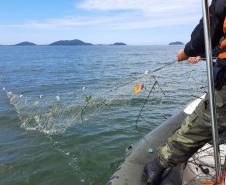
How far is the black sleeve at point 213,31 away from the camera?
11.2ft

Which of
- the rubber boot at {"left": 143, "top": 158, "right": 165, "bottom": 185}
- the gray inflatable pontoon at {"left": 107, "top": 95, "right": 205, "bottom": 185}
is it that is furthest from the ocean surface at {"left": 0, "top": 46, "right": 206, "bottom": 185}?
the rubber boot at {"left": 143, "top": 158, "right": 165, "bottom": 185}

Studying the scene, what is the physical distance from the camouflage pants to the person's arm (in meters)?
0.65

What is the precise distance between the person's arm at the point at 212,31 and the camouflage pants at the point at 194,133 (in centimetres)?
65

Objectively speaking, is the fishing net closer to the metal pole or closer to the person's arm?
the person's arm

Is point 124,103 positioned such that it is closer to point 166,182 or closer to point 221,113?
point 166,182

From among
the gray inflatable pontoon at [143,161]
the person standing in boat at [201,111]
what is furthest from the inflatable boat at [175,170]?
the person standing in boat at [201,111]

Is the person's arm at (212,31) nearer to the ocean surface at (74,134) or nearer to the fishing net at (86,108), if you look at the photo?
the ocean surface at (74,134)

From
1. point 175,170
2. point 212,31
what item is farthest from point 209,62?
point 175,170

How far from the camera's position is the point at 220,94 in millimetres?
3455

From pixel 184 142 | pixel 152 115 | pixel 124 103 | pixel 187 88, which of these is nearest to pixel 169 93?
pixel 187 88

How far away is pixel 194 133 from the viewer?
3.77m

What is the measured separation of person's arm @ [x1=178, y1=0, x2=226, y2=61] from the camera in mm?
3426

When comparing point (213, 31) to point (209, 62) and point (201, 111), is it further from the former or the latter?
point (201, 111)

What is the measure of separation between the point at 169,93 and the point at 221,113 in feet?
43.2
